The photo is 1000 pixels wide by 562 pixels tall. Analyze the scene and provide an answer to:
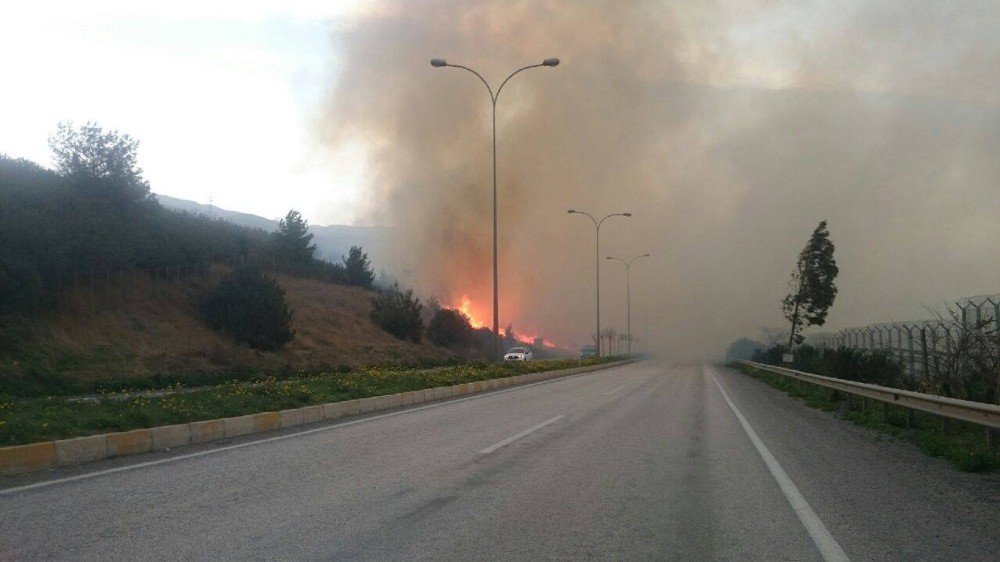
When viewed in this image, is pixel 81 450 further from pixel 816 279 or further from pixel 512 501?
pixel 816 279

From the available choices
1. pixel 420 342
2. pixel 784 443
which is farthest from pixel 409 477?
pixel 420 342

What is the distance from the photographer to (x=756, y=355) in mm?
73625

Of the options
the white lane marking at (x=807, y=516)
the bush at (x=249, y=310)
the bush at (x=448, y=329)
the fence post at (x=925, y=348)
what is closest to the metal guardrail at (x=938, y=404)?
the fence post at (x=925, y=348)

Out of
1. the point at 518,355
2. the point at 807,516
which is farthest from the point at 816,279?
the point at 807,516

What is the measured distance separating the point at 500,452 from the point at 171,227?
49148 millimetres

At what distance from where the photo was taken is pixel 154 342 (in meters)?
39.1

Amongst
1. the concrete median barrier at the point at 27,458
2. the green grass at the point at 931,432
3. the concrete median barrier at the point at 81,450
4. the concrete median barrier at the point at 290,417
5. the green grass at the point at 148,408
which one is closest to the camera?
the concrete median barrier at the point at 27,458

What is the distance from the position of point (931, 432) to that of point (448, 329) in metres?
60.8

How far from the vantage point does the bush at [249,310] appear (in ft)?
147

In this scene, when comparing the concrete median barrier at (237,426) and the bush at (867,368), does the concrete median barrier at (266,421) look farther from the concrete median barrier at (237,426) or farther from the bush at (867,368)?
the bush at (867,368)

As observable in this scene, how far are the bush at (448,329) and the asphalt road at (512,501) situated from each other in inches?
2339

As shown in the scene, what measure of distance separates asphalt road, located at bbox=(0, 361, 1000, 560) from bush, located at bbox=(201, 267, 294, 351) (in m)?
34.3

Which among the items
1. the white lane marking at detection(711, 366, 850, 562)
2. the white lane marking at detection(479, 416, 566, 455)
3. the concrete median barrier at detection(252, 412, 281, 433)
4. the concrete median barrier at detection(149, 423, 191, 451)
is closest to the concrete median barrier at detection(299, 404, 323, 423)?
the concrete median barrier at detection(252, 412, 281, 433)

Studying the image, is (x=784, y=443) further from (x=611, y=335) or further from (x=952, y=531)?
(x=611, y=335)
